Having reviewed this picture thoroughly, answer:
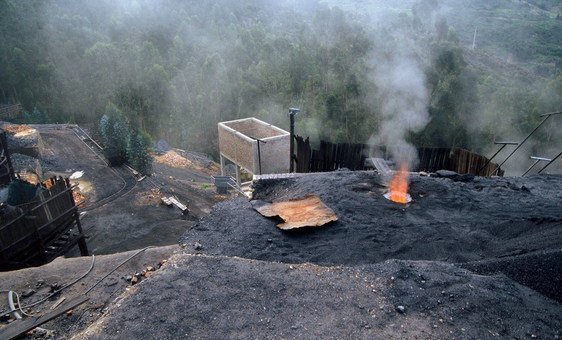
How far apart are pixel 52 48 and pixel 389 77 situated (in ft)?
115

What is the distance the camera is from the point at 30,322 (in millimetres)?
A: 4531

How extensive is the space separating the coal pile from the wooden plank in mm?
1782

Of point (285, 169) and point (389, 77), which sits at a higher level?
point (389, 77)

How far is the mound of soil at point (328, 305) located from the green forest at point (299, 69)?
17.8 meters

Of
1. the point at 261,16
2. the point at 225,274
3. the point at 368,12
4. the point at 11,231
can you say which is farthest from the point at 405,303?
the point at 261,16


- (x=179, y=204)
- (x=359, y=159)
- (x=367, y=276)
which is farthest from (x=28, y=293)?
(x=179, y=204)

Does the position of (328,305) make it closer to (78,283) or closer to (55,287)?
(78,283)

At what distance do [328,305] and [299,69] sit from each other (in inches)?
1214

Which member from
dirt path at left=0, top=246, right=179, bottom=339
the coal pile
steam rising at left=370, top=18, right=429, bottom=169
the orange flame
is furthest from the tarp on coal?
steam rising at left=370, top=18, right=429, bottom=169

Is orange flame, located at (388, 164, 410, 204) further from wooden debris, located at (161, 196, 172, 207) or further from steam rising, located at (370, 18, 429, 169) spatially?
steam rising, located at (370, 18, 429, 169)

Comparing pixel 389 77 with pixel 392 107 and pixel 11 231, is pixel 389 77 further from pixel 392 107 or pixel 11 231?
pixel 11 231

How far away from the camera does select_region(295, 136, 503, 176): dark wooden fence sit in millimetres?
10133

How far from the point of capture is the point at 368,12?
127 feet

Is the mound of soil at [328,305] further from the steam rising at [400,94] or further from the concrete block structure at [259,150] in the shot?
the steam rising at [400,94]
